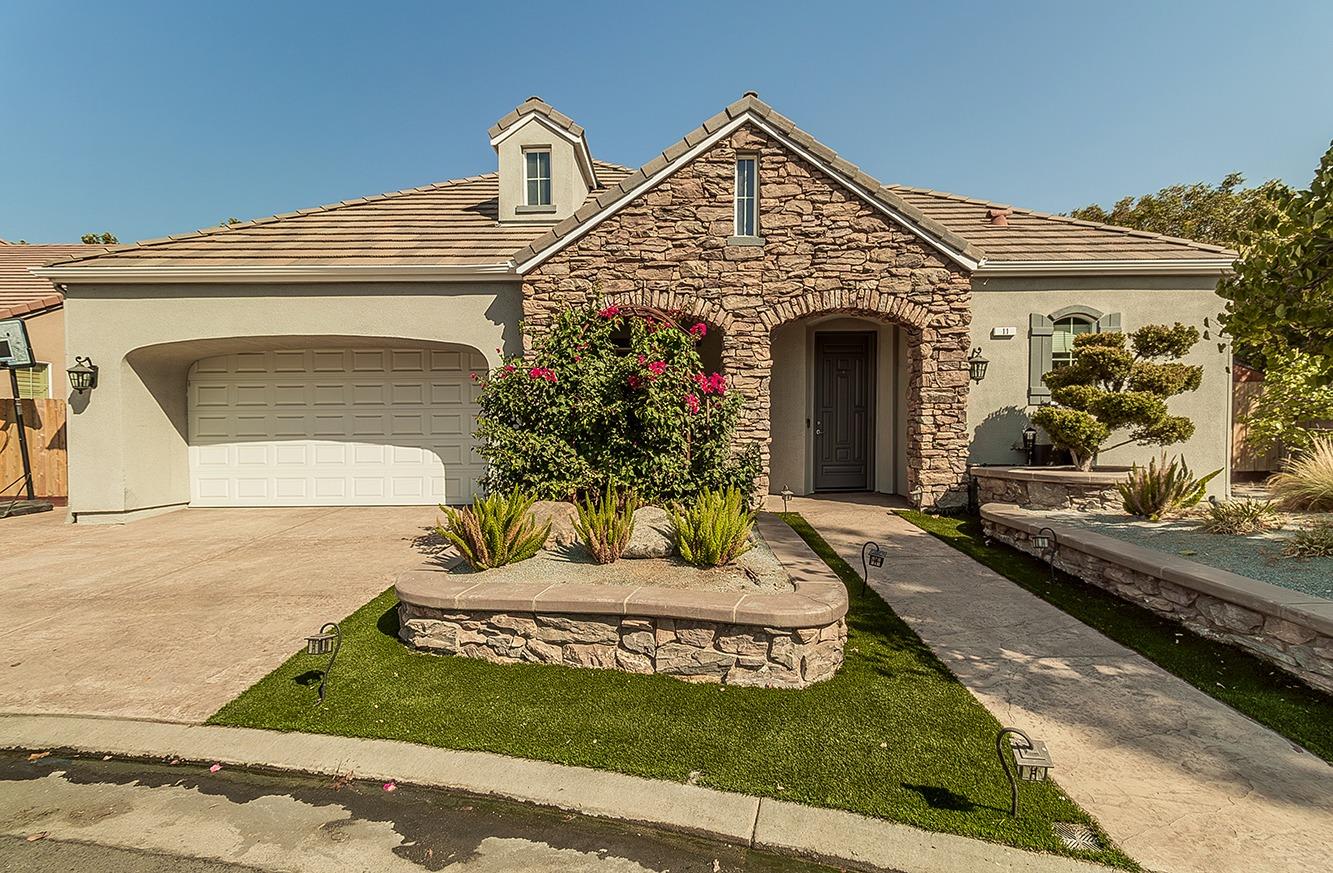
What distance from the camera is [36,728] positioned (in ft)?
11.3

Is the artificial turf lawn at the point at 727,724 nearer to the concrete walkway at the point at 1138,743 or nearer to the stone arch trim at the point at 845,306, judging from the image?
the concrete walkway at the point at 1138,743

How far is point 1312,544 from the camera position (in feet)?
16.4

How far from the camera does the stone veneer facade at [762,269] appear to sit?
28.6 feet

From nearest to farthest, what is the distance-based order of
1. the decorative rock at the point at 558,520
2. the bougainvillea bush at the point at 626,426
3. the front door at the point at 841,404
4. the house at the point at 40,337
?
the decorative rock at the point at 558,520 < the bougainvillea bush at the point at 626,426 < the front door at the point at 841,404 < the house at the point at 40,337

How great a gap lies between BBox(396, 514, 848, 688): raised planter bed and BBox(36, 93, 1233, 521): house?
16.7 feet

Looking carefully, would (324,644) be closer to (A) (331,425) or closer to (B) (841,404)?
(A) (331,425)

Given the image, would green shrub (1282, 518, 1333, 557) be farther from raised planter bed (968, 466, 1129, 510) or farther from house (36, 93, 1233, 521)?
house (36, 93, 1233, 521)

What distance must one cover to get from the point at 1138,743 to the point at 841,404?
7798 mm

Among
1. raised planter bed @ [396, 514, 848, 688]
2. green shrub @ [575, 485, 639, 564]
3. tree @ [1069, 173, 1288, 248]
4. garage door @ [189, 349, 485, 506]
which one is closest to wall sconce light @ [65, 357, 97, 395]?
garage door @ [189, 349, 485, 506]

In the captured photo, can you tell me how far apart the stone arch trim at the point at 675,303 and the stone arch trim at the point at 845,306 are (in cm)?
64

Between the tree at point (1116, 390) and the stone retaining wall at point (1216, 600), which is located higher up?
the tree at point (1116, 390)

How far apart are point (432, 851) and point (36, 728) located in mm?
2857

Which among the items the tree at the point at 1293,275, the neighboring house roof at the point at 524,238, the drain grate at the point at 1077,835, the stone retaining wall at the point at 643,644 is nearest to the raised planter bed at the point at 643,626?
the stone retaining wall at the point at 643,644

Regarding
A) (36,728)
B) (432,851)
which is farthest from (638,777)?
(36,728)
